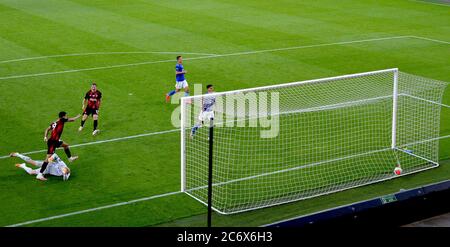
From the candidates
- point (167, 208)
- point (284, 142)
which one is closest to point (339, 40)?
point (284, 142)

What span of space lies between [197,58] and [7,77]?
753 cm

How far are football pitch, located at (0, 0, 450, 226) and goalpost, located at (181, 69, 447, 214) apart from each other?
0.57m

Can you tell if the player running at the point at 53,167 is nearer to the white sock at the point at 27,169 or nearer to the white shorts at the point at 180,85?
the white sock at the point at 27,169

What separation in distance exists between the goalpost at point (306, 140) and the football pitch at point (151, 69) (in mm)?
574

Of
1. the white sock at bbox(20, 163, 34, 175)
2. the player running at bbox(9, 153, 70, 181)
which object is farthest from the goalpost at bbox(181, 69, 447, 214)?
the white sock at bbox(20, 163, 34, 175)

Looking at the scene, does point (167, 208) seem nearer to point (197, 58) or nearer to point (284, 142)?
point (284, 142)

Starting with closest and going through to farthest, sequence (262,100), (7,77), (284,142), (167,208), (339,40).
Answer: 1. (167,208)
2. (284,142)
3. (262,100)
4. (7,77)
5. (339,40)

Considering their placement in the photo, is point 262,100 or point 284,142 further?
point 262,100

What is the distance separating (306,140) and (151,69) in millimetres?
9464

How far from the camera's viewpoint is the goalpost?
60.4 feet

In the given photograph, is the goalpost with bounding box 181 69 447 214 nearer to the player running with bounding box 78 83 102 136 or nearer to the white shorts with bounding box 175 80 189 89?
the white shorts with bounding box 175 80 189 89

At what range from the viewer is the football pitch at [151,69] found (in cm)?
1745

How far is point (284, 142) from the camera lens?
20969 millimetres

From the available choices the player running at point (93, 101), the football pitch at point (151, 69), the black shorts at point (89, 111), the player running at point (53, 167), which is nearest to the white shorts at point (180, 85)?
the football pitch at point (151, 69)
